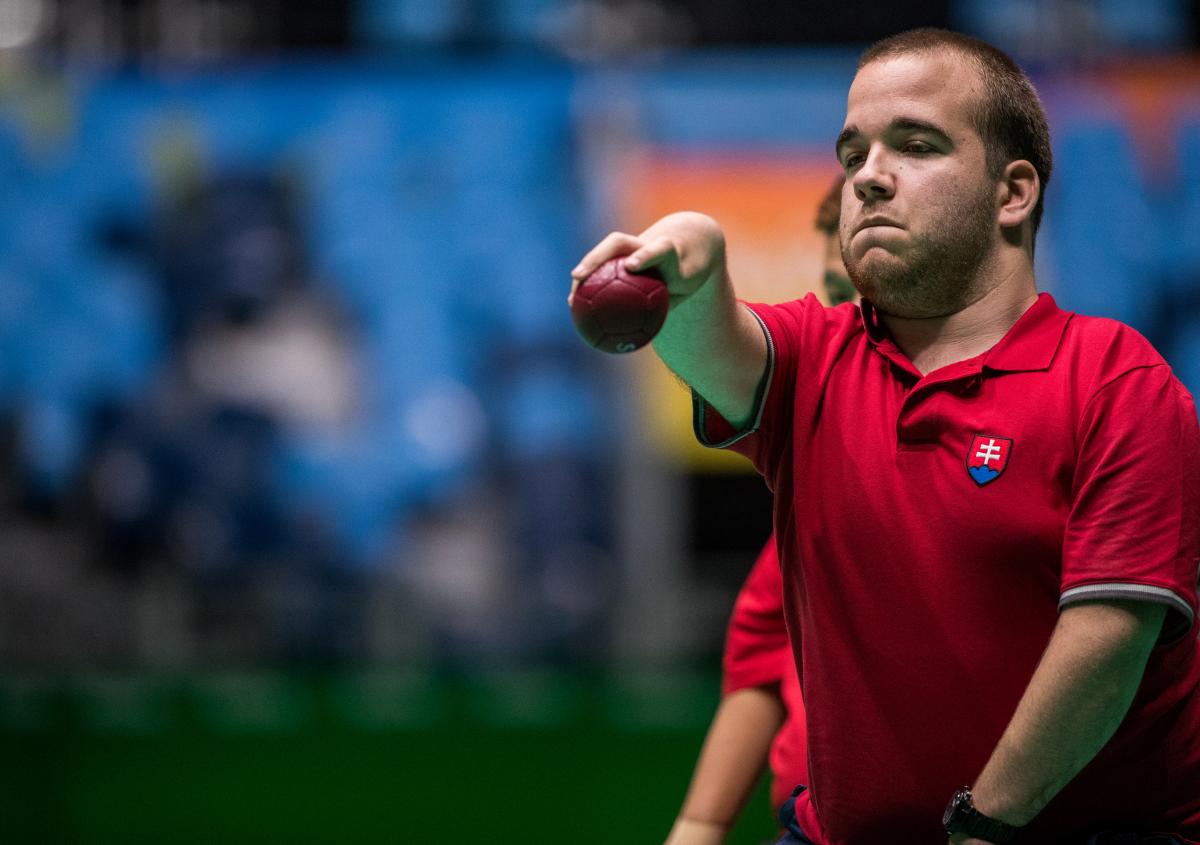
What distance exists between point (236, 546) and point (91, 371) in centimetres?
159

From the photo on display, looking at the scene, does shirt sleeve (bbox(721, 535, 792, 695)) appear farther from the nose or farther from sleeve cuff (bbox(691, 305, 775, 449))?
the nose

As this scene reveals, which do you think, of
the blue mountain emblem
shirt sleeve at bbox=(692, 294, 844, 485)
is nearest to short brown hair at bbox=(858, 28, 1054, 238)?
shirt sleeve at bbox=(692, 294, 844, 485)

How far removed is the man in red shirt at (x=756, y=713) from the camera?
303 centimetres

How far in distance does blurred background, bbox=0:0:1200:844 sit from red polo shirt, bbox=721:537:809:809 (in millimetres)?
5200

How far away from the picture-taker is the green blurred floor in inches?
231

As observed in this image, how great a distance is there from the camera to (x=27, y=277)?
10.1 m

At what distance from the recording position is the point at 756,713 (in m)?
3.15

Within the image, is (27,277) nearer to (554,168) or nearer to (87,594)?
(87,594)

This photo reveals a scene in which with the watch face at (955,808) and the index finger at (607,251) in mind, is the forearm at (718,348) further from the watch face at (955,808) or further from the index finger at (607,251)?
the watch face at (955,808)

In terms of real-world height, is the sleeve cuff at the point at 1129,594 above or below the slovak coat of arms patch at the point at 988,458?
below

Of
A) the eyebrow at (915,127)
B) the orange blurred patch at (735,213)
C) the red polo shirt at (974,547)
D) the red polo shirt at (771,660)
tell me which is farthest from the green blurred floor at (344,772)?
the eyebrow at (915,127)

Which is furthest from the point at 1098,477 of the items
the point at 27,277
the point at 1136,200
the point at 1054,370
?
the point at 27,277

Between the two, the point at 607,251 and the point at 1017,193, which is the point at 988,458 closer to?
the point at 1017,193

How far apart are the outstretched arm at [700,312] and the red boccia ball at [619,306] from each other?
2cm
